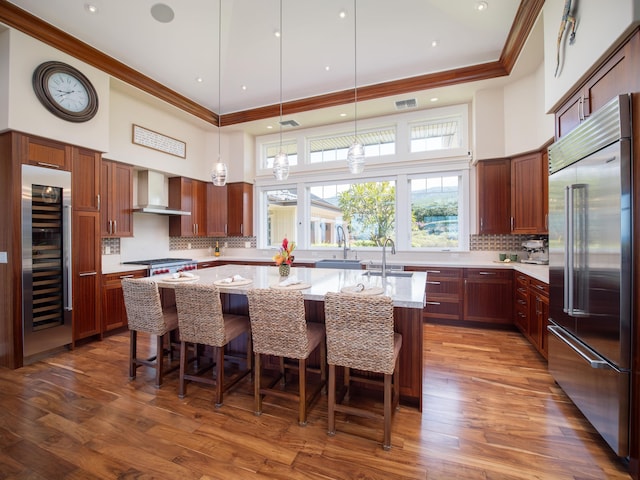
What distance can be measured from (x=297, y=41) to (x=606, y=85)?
3038mm

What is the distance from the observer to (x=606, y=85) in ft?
6.07

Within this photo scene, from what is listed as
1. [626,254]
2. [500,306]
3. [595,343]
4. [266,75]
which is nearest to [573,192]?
[626,254]

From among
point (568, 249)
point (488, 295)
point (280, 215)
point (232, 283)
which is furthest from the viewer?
point (280, 215)

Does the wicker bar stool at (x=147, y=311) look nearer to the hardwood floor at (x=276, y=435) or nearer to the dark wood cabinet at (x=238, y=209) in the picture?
the hardwood floor at (x=276, y=435)

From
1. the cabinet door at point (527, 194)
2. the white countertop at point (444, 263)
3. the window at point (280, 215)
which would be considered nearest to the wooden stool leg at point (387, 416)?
the white countertop at point (444, 263)

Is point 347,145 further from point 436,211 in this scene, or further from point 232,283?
point 232,283

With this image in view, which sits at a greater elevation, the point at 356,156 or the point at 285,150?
the point at 285,150

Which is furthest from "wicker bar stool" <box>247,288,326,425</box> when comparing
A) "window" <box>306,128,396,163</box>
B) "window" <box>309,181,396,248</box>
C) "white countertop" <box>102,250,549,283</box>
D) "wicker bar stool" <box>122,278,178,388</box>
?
"window" <box>306,128,396,163</box>

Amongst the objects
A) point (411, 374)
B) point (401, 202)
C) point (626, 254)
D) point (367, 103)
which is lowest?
point (411, 374)

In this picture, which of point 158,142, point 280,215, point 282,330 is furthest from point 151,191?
point 282,330

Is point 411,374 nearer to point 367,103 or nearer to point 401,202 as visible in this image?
point 401,202

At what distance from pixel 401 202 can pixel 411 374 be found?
3.33m

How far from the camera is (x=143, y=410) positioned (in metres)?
2.22

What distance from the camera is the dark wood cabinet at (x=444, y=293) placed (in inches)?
166
